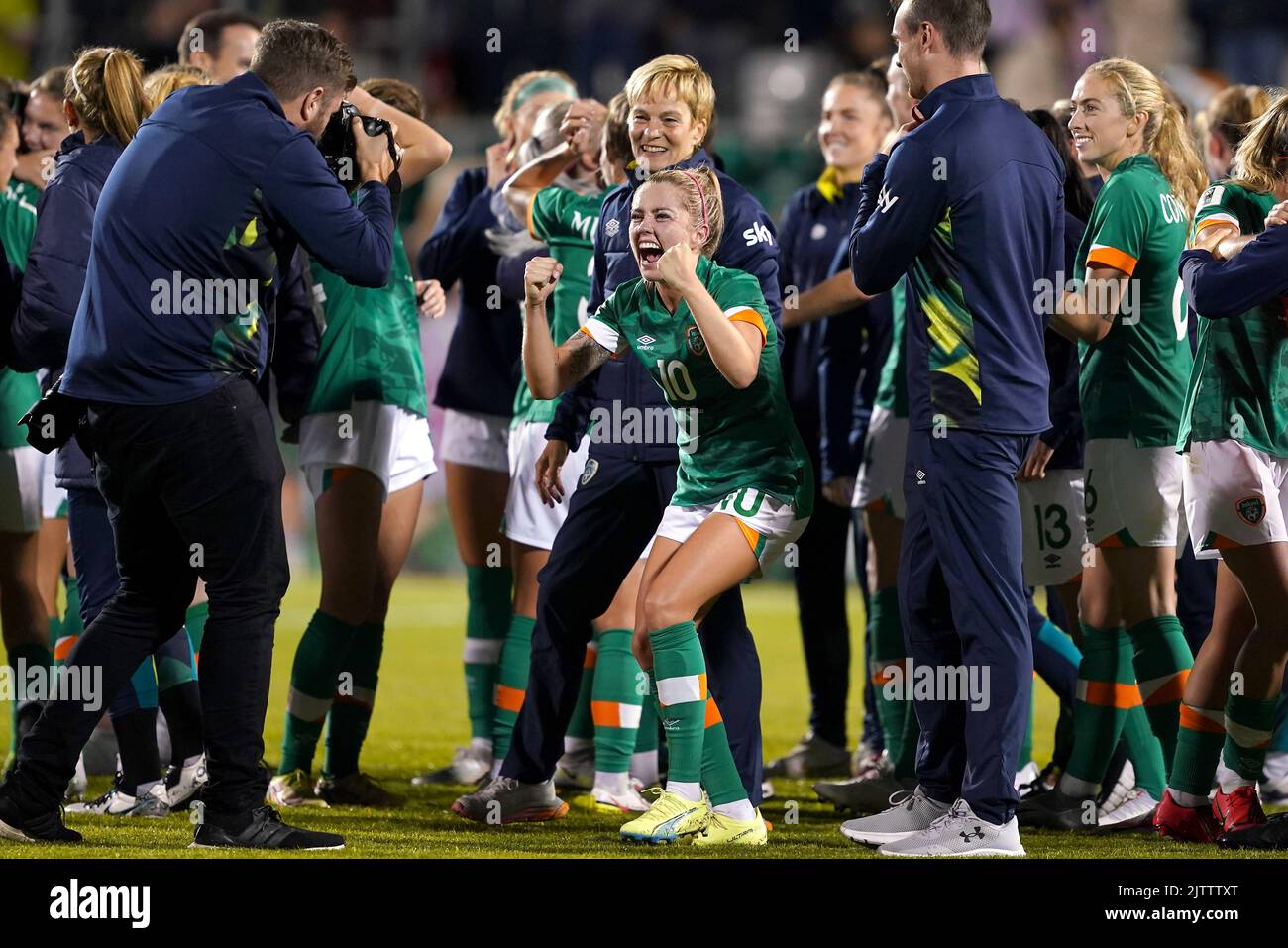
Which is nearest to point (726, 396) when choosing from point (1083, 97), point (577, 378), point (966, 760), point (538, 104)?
point (577, 378)

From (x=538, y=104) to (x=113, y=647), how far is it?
2.75 metres

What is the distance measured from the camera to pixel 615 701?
5254mm

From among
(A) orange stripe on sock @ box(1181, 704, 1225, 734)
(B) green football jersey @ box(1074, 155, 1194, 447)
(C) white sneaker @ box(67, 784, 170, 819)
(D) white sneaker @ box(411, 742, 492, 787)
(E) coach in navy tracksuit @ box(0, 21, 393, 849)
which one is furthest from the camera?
(D) white sneaker @ box(411, 742, 492, 787)

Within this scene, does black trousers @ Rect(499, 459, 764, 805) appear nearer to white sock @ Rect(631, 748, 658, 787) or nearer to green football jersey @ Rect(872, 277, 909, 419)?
white sock @ Rect(631, 748, 658, 787)

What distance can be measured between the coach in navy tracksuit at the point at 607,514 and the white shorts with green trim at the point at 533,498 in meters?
0.48

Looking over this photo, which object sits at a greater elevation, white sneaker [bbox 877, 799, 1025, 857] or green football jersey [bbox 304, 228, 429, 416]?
green football jersey [bbox 304, 228, 429, 416]

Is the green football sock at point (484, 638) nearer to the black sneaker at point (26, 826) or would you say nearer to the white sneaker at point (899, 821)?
the white sneaker at point (899, 821)

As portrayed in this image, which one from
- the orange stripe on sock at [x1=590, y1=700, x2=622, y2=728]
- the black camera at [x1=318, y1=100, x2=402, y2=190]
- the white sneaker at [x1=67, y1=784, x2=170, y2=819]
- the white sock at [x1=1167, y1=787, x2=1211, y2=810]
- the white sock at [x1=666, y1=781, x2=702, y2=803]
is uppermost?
the black camera at [x1=318, y1=100, x2=402, y2=190]

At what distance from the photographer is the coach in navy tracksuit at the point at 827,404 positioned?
630cm

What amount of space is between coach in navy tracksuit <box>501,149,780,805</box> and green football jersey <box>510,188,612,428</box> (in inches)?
16.1

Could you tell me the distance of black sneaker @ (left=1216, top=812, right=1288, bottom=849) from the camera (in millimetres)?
4535

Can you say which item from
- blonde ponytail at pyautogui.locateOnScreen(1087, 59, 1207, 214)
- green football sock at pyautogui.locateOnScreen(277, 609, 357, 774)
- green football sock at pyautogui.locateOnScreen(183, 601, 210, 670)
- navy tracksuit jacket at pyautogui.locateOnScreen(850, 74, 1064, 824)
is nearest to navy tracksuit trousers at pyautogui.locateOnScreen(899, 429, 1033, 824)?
navy tracksuit jacket at pyautogui.locateOnScreen(850, 74, 1064, 824)

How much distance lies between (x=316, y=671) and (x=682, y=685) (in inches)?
56.3

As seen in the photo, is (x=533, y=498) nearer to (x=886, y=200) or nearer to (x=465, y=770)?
(x=465, y=770)
